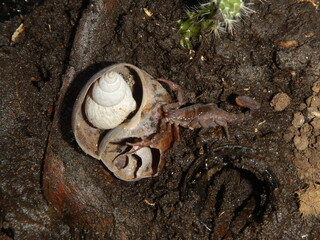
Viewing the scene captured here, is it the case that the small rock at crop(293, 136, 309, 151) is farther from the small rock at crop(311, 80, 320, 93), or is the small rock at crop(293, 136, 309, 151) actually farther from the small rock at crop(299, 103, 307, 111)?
the small rock at crop(311, 80, 320, 93)

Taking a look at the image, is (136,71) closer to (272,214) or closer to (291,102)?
(291,102)

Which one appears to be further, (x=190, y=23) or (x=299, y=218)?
(x=190, y=23)

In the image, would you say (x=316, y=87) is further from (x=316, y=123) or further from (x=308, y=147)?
(x=308, y=147)

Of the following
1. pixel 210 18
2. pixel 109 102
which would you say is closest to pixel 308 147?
pixel 210 18

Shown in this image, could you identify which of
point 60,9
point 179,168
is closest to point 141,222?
point 179,168

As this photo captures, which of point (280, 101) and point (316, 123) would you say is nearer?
point (316, 123)

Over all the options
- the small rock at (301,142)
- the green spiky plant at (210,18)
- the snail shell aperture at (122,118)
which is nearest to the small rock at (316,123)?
the small rock at (301,142)
